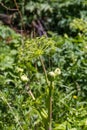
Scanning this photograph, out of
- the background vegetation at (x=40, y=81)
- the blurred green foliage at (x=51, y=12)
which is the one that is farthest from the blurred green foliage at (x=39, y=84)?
the blurred green foliage at (x=51, y=12)

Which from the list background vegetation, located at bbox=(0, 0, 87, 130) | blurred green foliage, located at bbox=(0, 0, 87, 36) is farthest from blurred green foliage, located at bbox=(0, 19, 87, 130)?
blurred green foliage, located at bbox=(0, 0, 87, 36)

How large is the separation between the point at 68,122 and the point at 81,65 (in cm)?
86

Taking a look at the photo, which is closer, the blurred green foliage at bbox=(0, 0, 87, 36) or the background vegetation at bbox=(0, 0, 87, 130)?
the background vegetation at bbox=(0, 0, 87, 130)

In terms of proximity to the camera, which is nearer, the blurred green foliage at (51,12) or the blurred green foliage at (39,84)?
the blurred green foliage at (39,84)

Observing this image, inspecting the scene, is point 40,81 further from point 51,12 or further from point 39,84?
point 51,12

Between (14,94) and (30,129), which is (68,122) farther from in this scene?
(14,94)

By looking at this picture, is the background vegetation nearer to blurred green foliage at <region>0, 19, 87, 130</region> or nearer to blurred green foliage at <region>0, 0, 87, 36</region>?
blurred green foliage at <region>0, 19, 87, 130</region>

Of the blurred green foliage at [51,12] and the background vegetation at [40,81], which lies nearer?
the background vegetation at [40,81]

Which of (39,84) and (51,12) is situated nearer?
(39,84)

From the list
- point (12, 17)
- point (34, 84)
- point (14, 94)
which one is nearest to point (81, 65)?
point (34, 84)

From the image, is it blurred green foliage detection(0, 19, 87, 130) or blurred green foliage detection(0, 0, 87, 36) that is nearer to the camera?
blurred green foliage detection(0, 19, 87, 130)

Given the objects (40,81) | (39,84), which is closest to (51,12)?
(40,81)

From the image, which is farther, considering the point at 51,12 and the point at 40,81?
the point at 51,12

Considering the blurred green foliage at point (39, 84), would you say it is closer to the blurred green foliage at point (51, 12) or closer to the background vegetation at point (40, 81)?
the background vegetation at point (40, 81)
